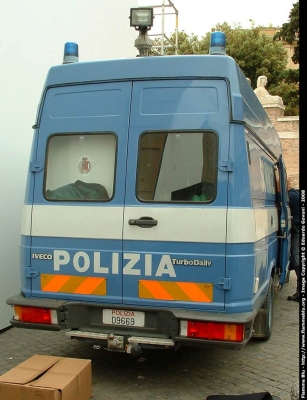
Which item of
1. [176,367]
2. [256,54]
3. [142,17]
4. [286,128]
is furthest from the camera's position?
[256,54]

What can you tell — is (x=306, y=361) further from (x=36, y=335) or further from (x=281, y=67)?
(x=281, y=67)

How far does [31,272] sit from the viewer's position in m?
4.97

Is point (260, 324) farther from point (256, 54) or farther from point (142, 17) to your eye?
point (256, 54)

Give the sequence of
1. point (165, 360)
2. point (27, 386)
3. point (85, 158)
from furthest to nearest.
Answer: point (165, 360)
point (85, 158)
point (27, 386)

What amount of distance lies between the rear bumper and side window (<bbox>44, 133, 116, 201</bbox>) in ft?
3.29

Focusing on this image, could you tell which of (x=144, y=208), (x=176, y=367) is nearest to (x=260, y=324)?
(x=176, y=367)

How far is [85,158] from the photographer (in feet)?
16.4

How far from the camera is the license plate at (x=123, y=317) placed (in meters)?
4.68

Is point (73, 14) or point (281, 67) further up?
point (281, 67)

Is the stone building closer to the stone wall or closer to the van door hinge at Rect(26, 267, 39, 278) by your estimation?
the stone wall

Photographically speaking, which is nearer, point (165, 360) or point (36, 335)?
point (165, 360)

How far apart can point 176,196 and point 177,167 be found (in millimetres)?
260

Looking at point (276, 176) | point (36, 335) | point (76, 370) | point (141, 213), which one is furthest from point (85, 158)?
point (276, 176)

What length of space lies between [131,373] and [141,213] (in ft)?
5.76
